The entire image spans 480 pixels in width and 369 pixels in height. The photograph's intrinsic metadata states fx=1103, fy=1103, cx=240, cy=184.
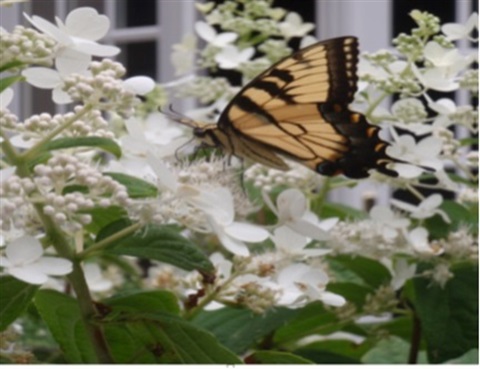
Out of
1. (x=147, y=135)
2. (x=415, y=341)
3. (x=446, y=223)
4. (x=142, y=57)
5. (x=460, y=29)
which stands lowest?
(x=142, y=57)

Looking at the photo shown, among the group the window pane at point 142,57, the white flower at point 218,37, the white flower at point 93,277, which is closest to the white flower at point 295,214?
the white flower at point 93,277

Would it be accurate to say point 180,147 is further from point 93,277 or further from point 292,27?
point 292,27

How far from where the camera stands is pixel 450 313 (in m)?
1.07

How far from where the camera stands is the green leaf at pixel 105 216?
80 centimetres

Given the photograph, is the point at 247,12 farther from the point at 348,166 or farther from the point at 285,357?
the point at 285,357

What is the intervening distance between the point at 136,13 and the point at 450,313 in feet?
7.91

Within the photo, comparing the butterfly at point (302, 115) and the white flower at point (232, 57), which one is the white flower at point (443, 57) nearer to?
the butterfly at point (302, 115)

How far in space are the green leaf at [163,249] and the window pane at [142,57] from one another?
8.31 ft

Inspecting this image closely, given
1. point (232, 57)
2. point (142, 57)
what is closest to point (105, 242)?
point (232, 57)

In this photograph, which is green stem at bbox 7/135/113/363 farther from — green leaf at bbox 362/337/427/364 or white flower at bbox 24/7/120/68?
green leaf at bbox 362/337/427/364

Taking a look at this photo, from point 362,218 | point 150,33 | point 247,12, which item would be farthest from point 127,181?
point 150,33

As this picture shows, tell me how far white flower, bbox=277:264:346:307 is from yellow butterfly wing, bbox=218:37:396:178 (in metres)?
0.10

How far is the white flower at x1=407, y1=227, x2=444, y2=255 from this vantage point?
1028mm

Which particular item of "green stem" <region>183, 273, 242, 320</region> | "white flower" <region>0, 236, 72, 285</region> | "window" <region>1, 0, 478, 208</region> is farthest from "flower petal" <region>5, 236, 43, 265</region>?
"window" <region>1, 0, 478, 208</region>
